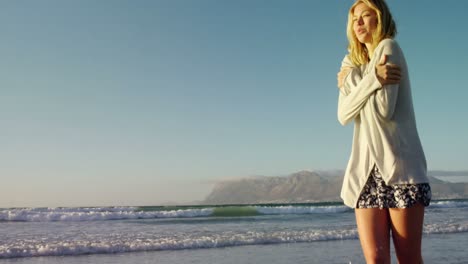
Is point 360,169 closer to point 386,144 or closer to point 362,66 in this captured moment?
point 386,144

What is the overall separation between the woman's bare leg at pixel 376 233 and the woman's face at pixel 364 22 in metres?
0.81

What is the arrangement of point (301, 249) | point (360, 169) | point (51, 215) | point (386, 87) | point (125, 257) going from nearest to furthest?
1. point (386, 87)
2. point (360, 169)
3. point (125, 257)
4. point (301, 249)
5. point (51, 215)

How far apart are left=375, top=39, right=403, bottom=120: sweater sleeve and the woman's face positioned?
18 cm

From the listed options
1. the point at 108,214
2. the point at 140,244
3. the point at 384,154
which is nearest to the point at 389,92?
the point at 384,154

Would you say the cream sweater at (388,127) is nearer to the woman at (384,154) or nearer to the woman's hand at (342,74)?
the woman at (384,154)

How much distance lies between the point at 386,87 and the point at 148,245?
7.06 metres

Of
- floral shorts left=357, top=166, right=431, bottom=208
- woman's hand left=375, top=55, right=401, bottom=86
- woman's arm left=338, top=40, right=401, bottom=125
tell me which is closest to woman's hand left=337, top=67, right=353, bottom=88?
woman's arm left=338, top=40, right=401, bottom=125

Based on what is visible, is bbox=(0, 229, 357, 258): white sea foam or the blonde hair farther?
bbox=(0, 229, 357, 258): white sea foam

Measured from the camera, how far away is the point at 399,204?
1.98m

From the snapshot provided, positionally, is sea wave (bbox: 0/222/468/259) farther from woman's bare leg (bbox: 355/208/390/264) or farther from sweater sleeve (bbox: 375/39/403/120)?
sweater sleeve (bbox: 375/39/403/120)

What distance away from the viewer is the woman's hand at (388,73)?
6.37 feet

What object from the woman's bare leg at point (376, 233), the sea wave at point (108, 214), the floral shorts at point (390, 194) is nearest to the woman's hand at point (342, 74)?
the floral shorts at point (390, 194)

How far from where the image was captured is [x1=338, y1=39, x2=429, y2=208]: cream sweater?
1976 mm

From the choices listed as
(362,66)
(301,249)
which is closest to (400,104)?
(362,66)
